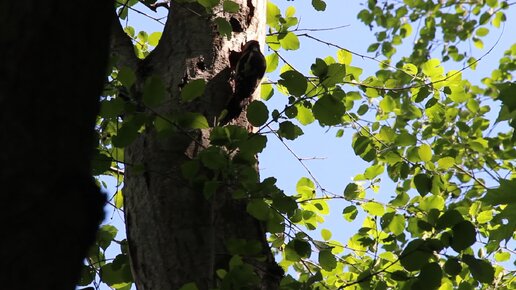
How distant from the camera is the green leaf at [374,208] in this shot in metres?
2.95

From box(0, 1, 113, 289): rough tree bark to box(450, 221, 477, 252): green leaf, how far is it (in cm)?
154

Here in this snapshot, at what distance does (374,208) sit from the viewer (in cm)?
296

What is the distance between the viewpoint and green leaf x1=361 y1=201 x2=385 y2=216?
2.95 metres

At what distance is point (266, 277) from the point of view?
216 centimetres

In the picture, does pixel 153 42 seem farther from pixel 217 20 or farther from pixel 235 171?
pixel 235 171

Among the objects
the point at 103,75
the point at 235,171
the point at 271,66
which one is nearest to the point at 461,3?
the point at 271,66

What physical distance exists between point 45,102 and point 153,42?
8.53 feet

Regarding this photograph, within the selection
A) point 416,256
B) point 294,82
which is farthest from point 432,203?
point 294,82

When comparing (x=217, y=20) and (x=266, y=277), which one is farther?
(x=217, y=20)

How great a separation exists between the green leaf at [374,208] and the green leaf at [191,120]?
1.10 meters

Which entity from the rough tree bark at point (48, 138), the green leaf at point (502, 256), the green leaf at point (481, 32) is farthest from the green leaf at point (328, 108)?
the green leaf at point (481, 32)

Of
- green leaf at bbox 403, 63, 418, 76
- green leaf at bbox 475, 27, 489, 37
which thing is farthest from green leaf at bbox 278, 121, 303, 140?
green leaf at bbox 475, 27, 489, 37

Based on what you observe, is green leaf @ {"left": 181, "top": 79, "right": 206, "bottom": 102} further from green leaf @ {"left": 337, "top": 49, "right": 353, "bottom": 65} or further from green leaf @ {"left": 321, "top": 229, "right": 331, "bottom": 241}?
green leaf @ {"left": 321, "top": 229, "right": 331, "bottom": 241}

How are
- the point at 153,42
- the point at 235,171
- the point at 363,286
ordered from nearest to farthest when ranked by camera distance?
the point at 235,171, the point at 363,286, the point at 153,42
